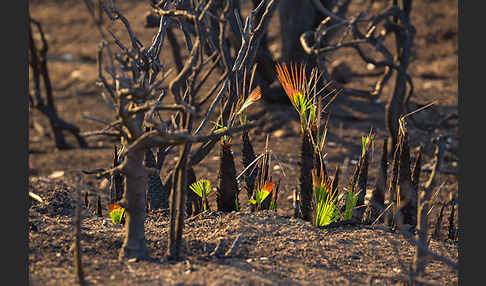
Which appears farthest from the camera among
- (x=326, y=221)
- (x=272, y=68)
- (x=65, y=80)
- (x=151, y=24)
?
(x=65, y=80)

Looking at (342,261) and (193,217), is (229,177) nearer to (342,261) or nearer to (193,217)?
(193,217)

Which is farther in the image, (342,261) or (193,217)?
(193,217)

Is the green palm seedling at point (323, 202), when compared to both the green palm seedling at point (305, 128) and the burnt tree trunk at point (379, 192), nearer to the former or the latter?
the green palm seedling at point (305, 128)

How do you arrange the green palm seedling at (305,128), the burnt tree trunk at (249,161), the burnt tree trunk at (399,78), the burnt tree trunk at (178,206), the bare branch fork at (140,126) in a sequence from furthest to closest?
the burnt tree trunk at (399,78) → the burnt tree trunk at (249,161) → the green palm seedling at (305,128) → the burnt tree trunk at (178,206) → the bare branch fork at (140,126)

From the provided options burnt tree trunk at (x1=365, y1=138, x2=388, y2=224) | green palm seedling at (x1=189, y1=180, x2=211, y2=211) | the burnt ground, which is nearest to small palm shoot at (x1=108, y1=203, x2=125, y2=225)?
the burnt ground

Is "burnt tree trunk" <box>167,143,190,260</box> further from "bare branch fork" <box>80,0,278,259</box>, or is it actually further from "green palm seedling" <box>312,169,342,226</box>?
"green palm seedling" <box>312,169,342,226</box>

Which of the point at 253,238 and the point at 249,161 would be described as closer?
the point at 253,238

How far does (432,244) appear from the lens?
8.79 ft

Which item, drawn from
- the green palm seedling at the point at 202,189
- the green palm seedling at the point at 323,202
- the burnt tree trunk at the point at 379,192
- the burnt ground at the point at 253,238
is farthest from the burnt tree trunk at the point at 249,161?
the burnt tree trunk at the point at 379,192

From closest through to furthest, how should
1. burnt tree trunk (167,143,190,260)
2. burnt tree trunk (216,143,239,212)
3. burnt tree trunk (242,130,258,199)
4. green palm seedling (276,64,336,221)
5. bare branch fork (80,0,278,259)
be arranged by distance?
bare branch fork (80,0,278,259), burnt tree trunk (167,143,190,260), green palm seedling (276,64,336,221), burnt tree trunk (216,143,239,212), burnt tree trunk (242,130,258,199)

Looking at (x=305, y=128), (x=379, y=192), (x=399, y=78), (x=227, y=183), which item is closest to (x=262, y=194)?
(x=227, y=183)

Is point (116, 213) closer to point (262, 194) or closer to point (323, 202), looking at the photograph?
point (262, 194)

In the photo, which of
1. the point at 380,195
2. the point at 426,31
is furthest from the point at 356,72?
the point at 380,195

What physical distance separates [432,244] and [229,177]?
1.03 metres
